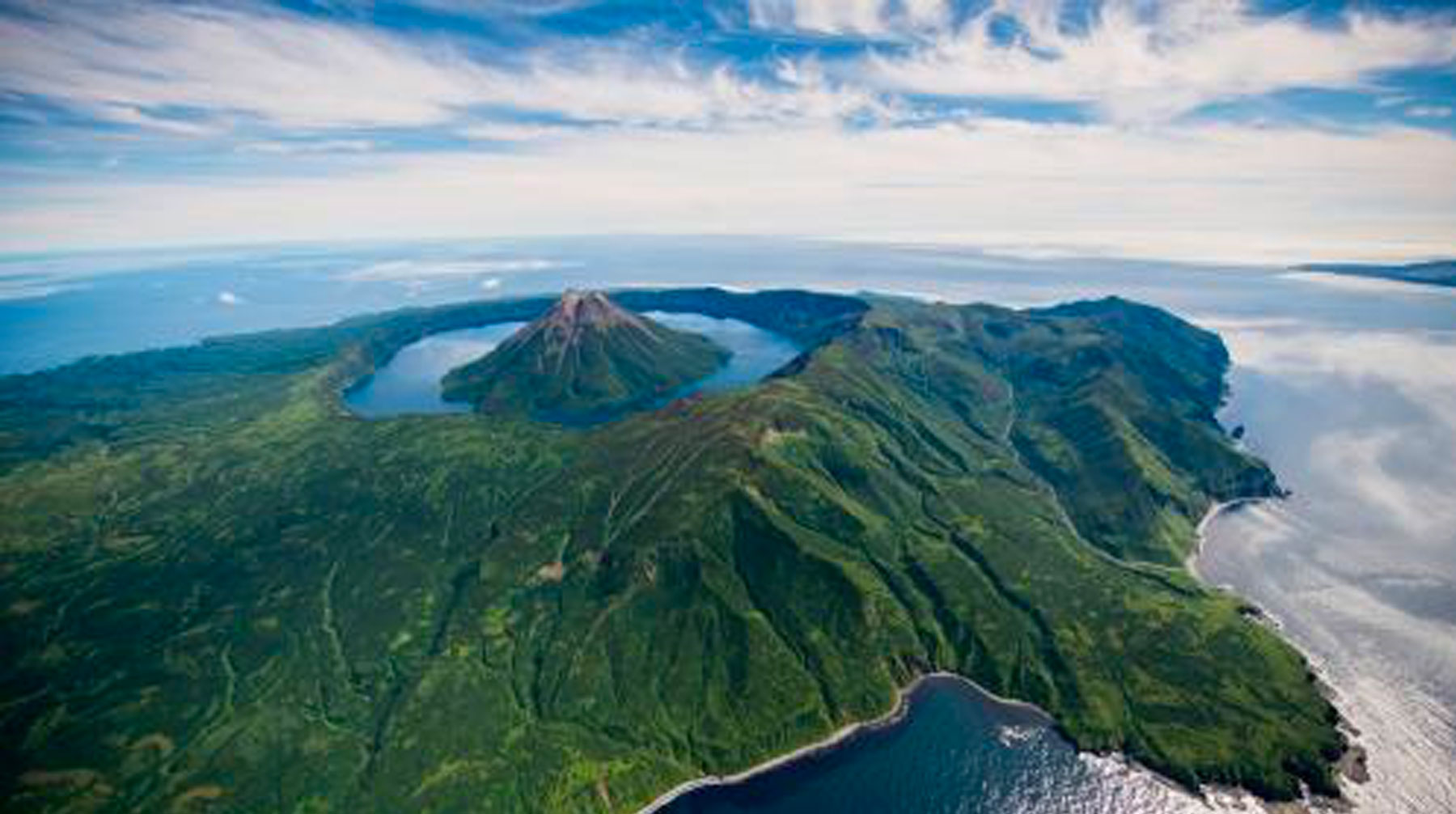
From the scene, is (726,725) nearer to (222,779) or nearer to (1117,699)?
(1117,699)

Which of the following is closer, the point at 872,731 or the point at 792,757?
the point at 792,757

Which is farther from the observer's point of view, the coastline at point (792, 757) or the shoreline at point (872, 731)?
the coastline at point (792, 757)

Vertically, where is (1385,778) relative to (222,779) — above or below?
above

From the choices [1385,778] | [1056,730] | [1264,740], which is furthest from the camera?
[1056,730]

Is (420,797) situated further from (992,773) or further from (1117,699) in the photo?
(1117,699)

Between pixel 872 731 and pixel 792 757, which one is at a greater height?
pixel 872 731

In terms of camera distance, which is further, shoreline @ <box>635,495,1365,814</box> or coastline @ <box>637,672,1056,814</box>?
coastline @ <box>637,672,1056,814</box>

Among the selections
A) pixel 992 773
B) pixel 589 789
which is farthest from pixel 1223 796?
pixel 589 789

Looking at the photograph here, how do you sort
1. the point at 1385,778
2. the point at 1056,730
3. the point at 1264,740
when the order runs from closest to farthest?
1. the point at 1385,778
2. the point at 1264,740
3. the point at 1056,730

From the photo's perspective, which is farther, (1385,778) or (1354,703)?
(1354,703)
